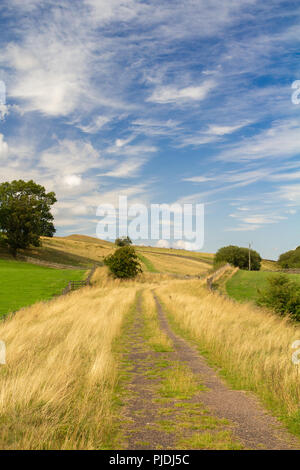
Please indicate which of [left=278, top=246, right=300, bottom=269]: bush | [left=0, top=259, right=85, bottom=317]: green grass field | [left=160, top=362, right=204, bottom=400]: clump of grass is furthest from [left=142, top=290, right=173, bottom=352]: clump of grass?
[left=278, top=246, right=300, bottom=269]: bush

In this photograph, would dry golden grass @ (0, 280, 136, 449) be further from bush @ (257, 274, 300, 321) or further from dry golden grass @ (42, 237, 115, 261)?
dry golden grass @ (42, 237, 115, 261)

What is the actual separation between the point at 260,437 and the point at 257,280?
154 feet

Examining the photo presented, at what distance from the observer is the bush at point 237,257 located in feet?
365

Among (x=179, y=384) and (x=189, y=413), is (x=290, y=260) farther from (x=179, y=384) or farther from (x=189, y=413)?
(x=189, y=413)

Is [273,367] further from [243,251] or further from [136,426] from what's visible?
[243,251]

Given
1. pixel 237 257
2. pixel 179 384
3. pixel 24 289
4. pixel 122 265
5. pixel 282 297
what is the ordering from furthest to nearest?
pixel 237 257 → pixel 122 265 → pixel 24 289 → pixel 282 297 → pixel 179 384

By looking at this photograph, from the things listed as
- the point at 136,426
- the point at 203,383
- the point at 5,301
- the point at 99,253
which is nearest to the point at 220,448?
the point at 136,426

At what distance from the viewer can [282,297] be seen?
80.3 ft

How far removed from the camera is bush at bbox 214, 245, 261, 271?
11119 cm

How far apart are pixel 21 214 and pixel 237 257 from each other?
224 ft

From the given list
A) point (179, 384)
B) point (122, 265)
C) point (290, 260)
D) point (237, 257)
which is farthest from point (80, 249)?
point (179, 384)

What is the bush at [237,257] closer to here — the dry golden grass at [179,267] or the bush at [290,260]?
the dry golden grass at [179,267]

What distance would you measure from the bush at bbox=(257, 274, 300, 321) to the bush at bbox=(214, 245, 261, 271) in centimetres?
8524

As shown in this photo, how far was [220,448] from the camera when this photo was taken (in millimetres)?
4953
